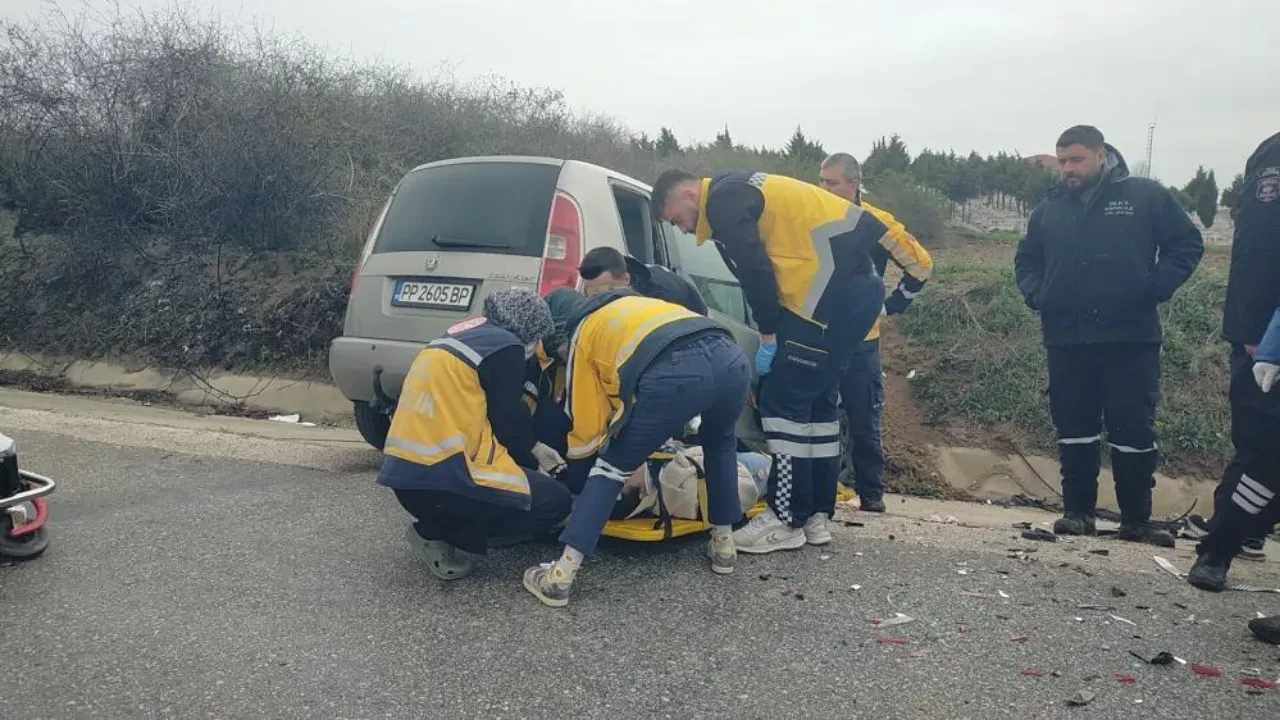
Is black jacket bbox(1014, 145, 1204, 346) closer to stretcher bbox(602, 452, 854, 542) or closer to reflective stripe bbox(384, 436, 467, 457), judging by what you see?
stretcher bbox(602, 452, 854, 542)

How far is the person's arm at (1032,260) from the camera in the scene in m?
5.06

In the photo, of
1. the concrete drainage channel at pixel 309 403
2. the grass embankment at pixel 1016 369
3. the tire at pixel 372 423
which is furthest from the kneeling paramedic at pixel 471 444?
the grass embankment at pixel 1016 369

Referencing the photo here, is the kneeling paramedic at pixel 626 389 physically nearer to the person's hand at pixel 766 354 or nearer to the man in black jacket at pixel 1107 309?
the person's hand at pixel 766 354

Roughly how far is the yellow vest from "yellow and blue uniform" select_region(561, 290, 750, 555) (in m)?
0.28

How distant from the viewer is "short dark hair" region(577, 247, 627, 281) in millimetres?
3918

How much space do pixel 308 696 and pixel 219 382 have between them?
7.03 metres

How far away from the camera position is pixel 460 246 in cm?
491

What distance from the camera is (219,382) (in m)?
8.94

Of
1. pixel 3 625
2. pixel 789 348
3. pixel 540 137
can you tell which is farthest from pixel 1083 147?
pixel 540 137

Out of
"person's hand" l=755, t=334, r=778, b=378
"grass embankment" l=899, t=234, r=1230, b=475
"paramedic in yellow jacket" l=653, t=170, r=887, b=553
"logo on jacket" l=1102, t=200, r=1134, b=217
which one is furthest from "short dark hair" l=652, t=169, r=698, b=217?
"grass embankment" l=899, t=234, r=1230, b=475

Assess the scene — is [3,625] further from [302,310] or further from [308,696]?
[302,310]

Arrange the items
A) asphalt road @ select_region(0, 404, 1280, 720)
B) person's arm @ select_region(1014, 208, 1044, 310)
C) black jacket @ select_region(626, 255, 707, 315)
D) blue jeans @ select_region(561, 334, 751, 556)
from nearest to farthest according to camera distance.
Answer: asphalt road @ select_region(0, 404, 1280, 720) < blue jeans @ select_region(561, 334, 751, 556) < black jacket @ select_region(626, 255, 707, 315) < person's arm @ select_region(1014, 208, 1044, 310)

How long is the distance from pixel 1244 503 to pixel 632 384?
2.45 metres

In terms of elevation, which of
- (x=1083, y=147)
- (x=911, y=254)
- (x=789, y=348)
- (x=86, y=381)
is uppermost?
(x=1083, y=147)
